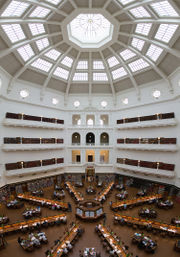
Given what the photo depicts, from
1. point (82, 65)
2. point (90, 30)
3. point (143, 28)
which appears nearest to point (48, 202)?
point (82, 65)

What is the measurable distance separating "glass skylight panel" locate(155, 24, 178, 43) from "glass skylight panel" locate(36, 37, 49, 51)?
13.1 metres

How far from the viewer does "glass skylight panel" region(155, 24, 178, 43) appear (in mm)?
16391

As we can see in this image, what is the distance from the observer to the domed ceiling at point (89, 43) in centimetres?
1511

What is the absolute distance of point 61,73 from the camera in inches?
1011

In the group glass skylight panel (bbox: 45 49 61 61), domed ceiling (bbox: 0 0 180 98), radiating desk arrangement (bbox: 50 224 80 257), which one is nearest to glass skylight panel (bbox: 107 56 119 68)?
domed ceiling (bbox: 0 0 180 98)

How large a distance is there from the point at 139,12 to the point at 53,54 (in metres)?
11.9

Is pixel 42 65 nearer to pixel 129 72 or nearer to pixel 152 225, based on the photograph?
pixel 129 72

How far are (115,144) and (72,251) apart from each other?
18.0 meters

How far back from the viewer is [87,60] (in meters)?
24.2

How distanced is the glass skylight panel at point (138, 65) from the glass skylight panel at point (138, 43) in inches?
78.8

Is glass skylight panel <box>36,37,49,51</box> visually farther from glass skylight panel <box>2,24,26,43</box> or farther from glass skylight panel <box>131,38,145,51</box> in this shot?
glass skylight panel <box>131,38,145,51</box>

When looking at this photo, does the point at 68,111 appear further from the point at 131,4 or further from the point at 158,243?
the point at 158,243

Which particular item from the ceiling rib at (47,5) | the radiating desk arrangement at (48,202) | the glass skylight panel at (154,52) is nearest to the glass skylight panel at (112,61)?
the glass skylight panel at (154,52)

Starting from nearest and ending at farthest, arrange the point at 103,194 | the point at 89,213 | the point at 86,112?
1. the point at 89,213
2. the point at 103,194
3. the point at 86,112
